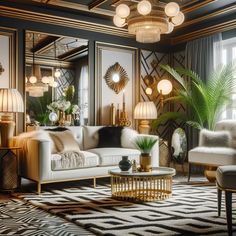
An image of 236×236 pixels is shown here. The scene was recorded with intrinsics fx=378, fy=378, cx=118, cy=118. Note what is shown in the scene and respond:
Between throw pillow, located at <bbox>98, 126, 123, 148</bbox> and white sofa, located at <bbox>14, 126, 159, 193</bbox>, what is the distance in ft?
0.19

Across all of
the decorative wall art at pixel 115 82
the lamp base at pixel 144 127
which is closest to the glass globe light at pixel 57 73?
the decorative wall art at pixel 115 82

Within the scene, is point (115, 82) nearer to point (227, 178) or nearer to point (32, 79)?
point (32, 79)

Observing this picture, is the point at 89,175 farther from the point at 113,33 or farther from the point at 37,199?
the point at 113,33

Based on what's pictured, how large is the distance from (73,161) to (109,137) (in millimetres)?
937

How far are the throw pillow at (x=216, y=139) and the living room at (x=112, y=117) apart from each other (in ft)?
0.04

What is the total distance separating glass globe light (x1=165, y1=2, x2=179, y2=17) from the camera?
12.0 ft

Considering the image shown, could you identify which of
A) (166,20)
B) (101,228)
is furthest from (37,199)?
(166,20)

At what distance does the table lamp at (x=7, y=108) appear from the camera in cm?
420

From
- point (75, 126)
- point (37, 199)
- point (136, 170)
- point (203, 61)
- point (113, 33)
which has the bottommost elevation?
point (37, 199)

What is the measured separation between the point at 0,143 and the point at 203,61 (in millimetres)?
3258

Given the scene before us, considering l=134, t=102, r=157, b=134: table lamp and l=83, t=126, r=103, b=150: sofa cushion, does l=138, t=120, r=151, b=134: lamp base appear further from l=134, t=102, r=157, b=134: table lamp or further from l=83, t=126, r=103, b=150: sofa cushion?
l=83, t=126, r=103, b=150: sofa cushion

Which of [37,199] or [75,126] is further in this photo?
[75,126]

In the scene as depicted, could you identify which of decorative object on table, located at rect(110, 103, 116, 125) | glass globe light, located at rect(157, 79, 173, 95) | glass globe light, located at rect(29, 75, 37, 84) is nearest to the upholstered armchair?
glass globe light, located at rect(157, 79, 173, 95)

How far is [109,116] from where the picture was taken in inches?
226
